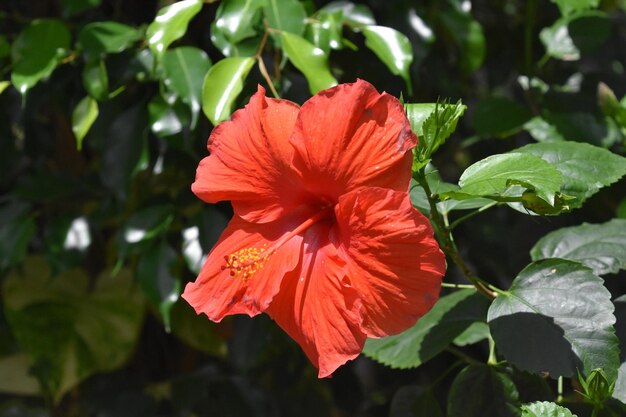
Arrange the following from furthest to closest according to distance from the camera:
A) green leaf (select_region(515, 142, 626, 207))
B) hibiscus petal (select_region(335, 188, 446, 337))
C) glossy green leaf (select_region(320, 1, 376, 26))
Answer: glossy green leaf (select_region(320, 1, 376, 26)) → green leaf (select_region(515, 142, 626, 207)) → hibiscus petal (select_region(335, 188, 446, 337))

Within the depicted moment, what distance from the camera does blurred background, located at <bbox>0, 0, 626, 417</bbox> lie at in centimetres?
126

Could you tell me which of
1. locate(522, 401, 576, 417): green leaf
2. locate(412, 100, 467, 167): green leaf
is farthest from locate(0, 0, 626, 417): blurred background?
locate(412, 100, 467, 167): green leaf

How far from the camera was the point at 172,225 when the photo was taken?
144 centimetres

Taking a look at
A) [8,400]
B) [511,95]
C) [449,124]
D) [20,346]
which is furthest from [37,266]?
[449,124]

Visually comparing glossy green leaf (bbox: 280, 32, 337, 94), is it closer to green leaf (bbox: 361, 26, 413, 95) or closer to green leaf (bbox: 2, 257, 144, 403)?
green leaf (bbox: 361, 26, 413, 95)

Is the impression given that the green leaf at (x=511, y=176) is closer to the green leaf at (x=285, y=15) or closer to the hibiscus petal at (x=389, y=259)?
the hibiscus petal at (x=389, y=259)

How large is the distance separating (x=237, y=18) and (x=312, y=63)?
12cm

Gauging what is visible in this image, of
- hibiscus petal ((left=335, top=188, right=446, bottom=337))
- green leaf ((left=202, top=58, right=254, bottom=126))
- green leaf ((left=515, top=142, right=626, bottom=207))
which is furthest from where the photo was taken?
green leaf ((left=202, top=58, right=254, bottom=126))

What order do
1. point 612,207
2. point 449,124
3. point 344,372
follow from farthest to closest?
point 344,372, point 612,207, point 449,124

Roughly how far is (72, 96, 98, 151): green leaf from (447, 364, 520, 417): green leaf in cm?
62

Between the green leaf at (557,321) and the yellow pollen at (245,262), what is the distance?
0.76ft

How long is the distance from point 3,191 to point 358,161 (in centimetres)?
113

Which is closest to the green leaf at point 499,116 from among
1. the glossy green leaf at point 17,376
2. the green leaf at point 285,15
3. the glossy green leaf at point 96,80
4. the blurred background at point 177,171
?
the blurred background at point 177,171

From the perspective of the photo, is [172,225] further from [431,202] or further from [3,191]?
[431,202]
